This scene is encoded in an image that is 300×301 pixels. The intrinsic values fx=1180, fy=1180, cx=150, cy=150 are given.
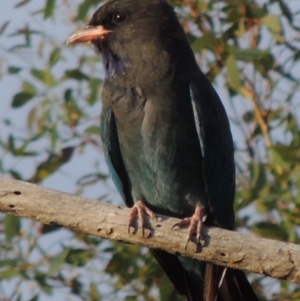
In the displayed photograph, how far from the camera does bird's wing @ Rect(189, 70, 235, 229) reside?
20.2 feet

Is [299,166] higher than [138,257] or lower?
higher

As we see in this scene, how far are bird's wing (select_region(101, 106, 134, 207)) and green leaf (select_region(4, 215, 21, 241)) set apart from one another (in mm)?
888

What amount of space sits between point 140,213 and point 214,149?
32.6 inches

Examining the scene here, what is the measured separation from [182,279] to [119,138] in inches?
32.4

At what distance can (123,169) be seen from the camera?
6383 mm

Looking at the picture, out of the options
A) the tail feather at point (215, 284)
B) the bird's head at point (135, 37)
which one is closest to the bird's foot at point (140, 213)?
the tail feather at point (215, 284)

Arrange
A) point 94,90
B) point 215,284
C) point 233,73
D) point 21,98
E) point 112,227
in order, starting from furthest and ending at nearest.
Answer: point 21,98 → point 94,90 → point 233,73 → point 215,284 → point 112,227

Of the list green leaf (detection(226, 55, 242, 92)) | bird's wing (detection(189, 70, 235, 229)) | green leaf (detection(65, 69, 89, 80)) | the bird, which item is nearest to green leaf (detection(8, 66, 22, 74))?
green leaf (detection(65, 69, 89, 80))

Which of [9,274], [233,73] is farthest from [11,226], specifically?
[233,73]

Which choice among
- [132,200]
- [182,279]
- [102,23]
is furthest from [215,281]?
[102,23]

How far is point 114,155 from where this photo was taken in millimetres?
6340

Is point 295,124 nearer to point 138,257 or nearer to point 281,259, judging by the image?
point 138,257

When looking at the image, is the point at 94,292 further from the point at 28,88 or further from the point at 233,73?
the point at 233,73

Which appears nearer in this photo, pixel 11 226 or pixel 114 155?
pixel 114 155
